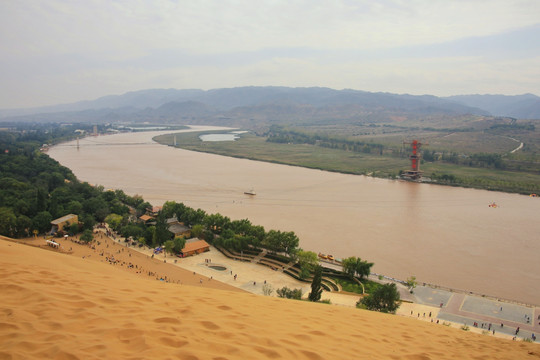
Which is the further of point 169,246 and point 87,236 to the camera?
point 169,246

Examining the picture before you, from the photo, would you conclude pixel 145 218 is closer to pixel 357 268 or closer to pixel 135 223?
pixel 135 223

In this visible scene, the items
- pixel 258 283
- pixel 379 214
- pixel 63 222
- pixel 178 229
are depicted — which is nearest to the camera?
pixel 258 283

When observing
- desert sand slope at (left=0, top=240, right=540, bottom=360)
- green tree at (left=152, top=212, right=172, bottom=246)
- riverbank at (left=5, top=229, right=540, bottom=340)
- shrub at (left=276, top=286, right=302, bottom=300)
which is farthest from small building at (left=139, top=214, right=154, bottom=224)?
desert sand slope at (left=0, top=240, right=540, bottom=360)

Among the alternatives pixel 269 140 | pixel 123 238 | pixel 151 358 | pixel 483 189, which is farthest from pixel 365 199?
pixel 269 140

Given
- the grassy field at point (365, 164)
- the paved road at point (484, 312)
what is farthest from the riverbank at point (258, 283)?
the grassy field at point (365, 164)

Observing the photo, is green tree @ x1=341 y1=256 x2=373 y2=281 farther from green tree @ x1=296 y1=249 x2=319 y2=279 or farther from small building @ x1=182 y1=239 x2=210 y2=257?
small building @ x1=182 y1=239 x2=210 y2=257

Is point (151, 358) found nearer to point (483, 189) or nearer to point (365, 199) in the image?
point (365, 199)

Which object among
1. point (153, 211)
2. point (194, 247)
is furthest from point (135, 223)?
point (194, 247)
